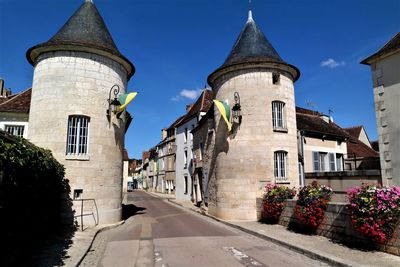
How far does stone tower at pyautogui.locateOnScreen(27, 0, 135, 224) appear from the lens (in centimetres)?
1112

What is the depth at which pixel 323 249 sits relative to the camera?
24.1 feet

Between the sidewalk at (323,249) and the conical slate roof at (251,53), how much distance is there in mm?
7222

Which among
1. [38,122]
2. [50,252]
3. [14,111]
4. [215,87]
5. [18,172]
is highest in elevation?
[215,87]

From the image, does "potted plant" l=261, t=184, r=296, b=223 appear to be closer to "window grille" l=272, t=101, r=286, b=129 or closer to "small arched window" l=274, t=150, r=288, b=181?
"small arched window" l=274, t=150, r=288, b=181

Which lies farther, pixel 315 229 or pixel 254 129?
pixel 254 129

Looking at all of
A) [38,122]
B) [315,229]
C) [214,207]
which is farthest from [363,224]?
[38,122]

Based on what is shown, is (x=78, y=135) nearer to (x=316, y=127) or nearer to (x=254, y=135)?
(x=254, y=135)

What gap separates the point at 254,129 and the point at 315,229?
5.28 metres

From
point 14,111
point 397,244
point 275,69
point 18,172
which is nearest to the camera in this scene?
point 18,172

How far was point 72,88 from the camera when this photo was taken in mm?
11445

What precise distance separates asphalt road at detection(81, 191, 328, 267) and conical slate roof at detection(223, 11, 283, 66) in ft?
25.4

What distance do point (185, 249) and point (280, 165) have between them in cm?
690

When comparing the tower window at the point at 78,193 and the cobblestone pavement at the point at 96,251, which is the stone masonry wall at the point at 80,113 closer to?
the tower window at the point at 78,193

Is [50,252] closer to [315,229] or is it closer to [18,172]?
[18,172]
